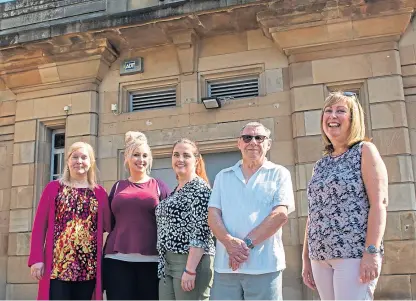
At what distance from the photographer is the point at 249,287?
124 inches

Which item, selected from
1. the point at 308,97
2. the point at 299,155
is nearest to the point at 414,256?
the point at 299,155

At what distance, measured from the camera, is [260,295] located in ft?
10.2

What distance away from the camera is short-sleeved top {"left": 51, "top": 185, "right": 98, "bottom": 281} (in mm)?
3750

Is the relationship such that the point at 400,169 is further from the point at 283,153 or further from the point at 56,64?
the point at 56,64

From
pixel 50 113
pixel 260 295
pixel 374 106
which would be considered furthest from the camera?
pixel 50 113

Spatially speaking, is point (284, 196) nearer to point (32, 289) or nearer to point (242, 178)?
point (242, 178)

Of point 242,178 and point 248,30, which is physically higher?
point 248,30

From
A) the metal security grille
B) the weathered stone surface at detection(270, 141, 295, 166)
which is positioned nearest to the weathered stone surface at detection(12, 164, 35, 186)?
the metal security grille

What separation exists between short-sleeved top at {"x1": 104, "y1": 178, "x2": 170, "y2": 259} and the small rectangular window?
15.2ft

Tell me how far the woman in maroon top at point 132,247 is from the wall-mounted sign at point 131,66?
418 centimetres

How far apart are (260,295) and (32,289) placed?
226 inches

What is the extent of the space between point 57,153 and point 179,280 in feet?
18.4

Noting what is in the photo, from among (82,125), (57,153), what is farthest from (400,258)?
(57,153)

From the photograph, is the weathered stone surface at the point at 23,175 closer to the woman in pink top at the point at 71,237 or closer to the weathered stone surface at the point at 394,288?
the woman in pink top at the point at 71,237
